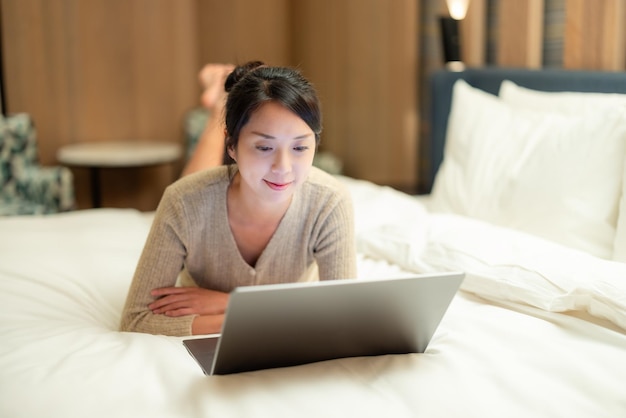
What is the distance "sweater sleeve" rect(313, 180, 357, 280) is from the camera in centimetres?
168

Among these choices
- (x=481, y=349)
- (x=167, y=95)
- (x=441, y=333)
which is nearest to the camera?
(x=481, y=349)

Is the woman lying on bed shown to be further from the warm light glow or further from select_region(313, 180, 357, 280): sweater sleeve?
the warm light glow

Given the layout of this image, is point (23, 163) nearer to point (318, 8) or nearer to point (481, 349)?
point (318, 8)

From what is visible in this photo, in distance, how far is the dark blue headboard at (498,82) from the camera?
2.34 metres

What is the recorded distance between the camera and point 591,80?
7.81 feet

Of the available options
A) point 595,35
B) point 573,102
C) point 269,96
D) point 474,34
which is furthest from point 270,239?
point 474,34

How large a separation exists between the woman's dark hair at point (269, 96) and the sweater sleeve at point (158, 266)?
0.65 ft

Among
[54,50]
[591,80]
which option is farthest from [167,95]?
[591,80]

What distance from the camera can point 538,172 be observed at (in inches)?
84.6

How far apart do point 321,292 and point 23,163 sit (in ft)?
10.0

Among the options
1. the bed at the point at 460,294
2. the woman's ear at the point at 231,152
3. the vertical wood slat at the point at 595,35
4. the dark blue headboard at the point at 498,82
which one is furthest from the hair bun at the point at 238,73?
the vertical wood slat at the point at 595,35

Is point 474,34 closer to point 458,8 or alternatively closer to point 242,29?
point 458,8

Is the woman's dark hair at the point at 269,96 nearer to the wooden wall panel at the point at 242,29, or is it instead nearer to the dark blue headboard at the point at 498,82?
the dark blue headboard at the point at 498,82

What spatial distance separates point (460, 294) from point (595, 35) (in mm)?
1220
